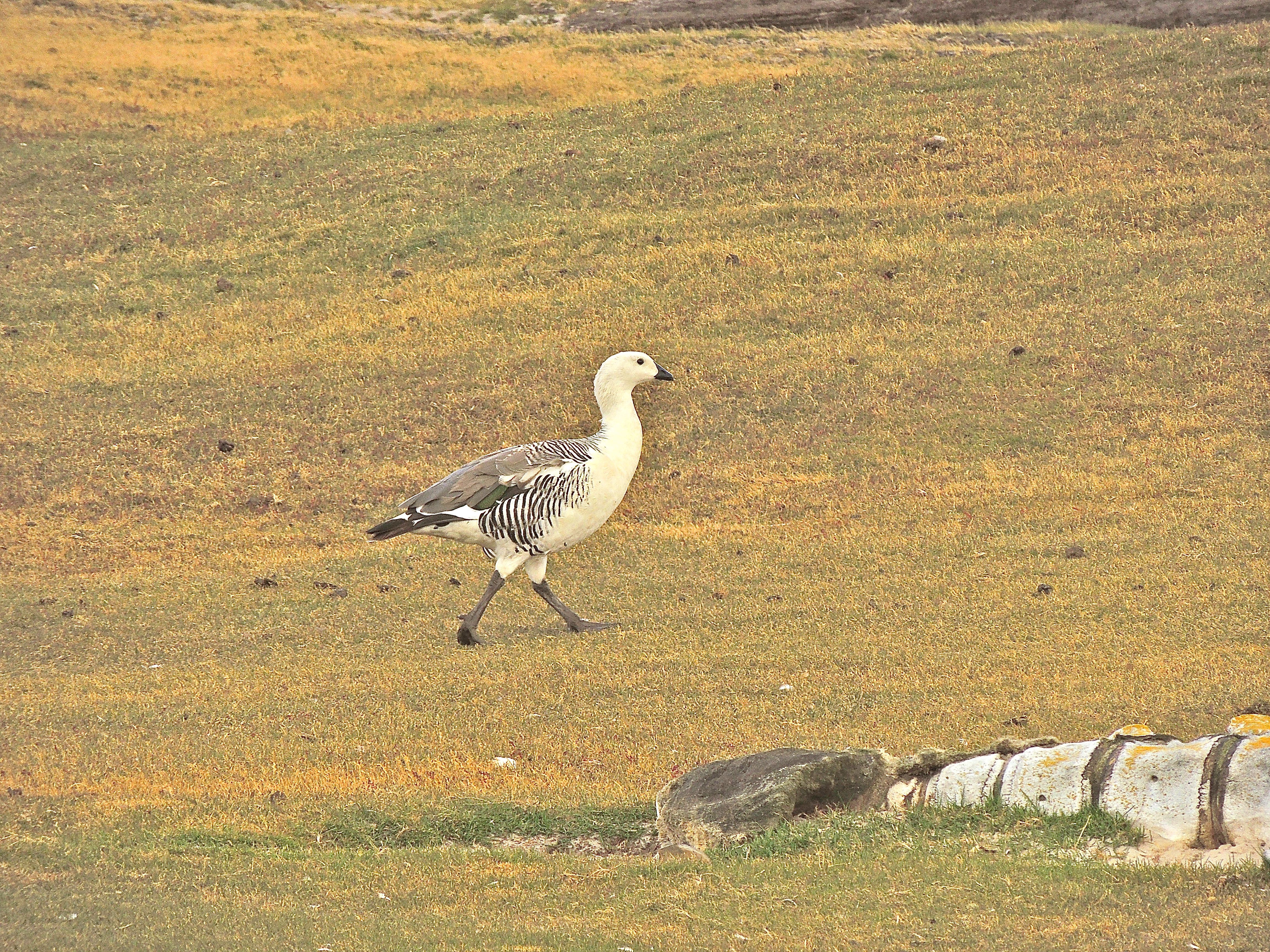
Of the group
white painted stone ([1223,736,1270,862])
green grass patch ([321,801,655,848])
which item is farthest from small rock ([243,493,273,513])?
white painted stone ([1223,736,1270,862])

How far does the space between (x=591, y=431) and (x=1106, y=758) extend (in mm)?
17360

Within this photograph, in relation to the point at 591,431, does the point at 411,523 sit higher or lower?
higher

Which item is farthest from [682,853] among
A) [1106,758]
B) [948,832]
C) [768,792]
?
[1106,758]

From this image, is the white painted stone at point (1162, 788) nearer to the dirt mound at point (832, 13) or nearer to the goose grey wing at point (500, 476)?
the goose grey wing at point (500, 476)

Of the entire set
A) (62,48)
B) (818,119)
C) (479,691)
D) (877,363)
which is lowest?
(479,691)

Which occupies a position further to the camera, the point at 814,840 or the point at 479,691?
the point at 479,691

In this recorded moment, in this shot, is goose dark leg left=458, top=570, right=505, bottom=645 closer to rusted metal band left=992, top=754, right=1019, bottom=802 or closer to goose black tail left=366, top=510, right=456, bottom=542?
goose black tail left=366, top=510, right=456, bottom=542

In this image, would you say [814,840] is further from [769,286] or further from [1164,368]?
[769,286]

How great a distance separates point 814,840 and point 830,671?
5.49 m

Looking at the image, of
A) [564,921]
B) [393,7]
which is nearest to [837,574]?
[564,921]

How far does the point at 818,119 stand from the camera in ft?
124

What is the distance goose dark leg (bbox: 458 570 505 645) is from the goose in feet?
0.54

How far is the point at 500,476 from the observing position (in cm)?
1524

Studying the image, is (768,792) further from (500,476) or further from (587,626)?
(587,626)
